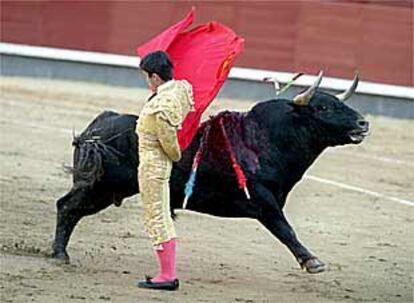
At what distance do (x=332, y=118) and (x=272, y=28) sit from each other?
29.2 feet

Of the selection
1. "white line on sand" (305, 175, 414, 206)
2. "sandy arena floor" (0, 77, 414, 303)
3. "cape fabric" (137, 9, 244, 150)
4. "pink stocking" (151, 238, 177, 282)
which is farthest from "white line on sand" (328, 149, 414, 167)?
"pink stocking" (151, 238, 177, 282)

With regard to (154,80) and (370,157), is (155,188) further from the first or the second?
(370,157)

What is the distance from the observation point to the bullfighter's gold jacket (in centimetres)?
573

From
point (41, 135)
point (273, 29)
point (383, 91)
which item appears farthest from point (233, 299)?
point (273, 29)

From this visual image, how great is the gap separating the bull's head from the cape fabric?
385mm

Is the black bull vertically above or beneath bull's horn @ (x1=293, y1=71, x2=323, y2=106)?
beneath

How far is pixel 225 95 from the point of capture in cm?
1498

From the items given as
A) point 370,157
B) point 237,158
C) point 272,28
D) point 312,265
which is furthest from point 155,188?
point 272,28

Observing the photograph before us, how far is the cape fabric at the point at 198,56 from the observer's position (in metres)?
6.19

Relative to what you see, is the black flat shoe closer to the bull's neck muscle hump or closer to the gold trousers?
the gold trousers

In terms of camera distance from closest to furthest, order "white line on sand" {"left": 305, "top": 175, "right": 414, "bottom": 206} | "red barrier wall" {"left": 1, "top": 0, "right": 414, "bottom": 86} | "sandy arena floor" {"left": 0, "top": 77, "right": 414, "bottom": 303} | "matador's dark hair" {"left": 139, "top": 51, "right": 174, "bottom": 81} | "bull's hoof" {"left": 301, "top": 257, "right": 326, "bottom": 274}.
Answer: "matador's dark hair" {"left": 139, "top": 51, "right": 174, "bottom": 81} < "sandy arena floor" {"left": 0, "top": 77, "right": 414, "bottom": 303} < "bull's hoof" {"left": 301, "top": 257, "right": 326, "bottom": 274} < "white line on sand" {"left": 305, "top": 175, "right": 414, "bottom": 206} < "red barrier wall" {"left": 1, "top": 0, "right": 414, "bottom": 86}

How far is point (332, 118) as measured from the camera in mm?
6371

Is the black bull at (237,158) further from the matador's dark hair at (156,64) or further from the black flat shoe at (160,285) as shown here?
the matador's dark hair at (156,64)

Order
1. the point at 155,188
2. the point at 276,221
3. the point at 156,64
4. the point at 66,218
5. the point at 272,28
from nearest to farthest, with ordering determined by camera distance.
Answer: the point at 156,64 → the point at 155,188 → the point at 276,221 → the point at 66,218 → the point at 272,28
